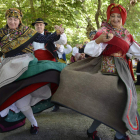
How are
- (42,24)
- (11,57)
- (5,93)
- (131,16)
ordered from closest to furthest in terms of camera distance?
(5,93)
(11,57)
(42,24)
(131,16)

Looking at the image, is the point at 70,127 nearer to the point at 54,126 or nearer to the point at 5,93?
the point at 54,126

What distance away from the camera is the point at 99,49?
2.30m

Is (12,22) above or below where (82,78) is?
above

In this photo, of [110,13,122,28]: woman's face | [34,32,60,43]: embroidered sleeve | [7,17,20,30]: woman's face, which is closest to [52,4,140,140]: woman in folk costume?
[110,13,122,28]: woman's face

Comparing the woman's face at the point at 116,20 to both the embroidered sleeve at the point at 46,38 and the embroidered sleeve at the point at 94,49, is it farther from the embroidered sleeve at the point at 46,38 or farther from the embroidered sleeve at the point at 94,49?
the embroidered sleeve at the point at 46,38

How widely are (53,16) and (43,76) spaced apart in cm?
562

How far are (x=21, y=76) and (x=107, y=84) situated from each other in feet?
3.71

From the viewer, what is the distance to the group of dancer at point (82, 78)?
6.21 feet

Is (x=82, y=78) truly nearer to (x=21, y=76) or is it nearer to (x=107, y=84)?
(x=107, y=84)

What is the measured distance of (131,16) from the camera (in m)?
9.66

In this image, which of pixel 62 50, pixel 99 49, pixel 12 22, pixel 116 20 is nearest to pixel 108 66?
pixel 99 49

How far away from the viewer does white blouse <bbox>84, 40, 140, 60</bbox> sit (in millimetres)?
2295

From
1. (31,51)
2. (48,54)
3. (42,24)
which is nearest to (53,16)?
(42,24)

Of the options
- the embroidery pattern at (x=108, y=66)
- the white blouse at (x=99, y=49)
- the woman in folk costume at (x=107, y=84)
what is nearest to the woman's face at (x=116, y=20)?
the woman in folk costume at (x=107, y=84)
